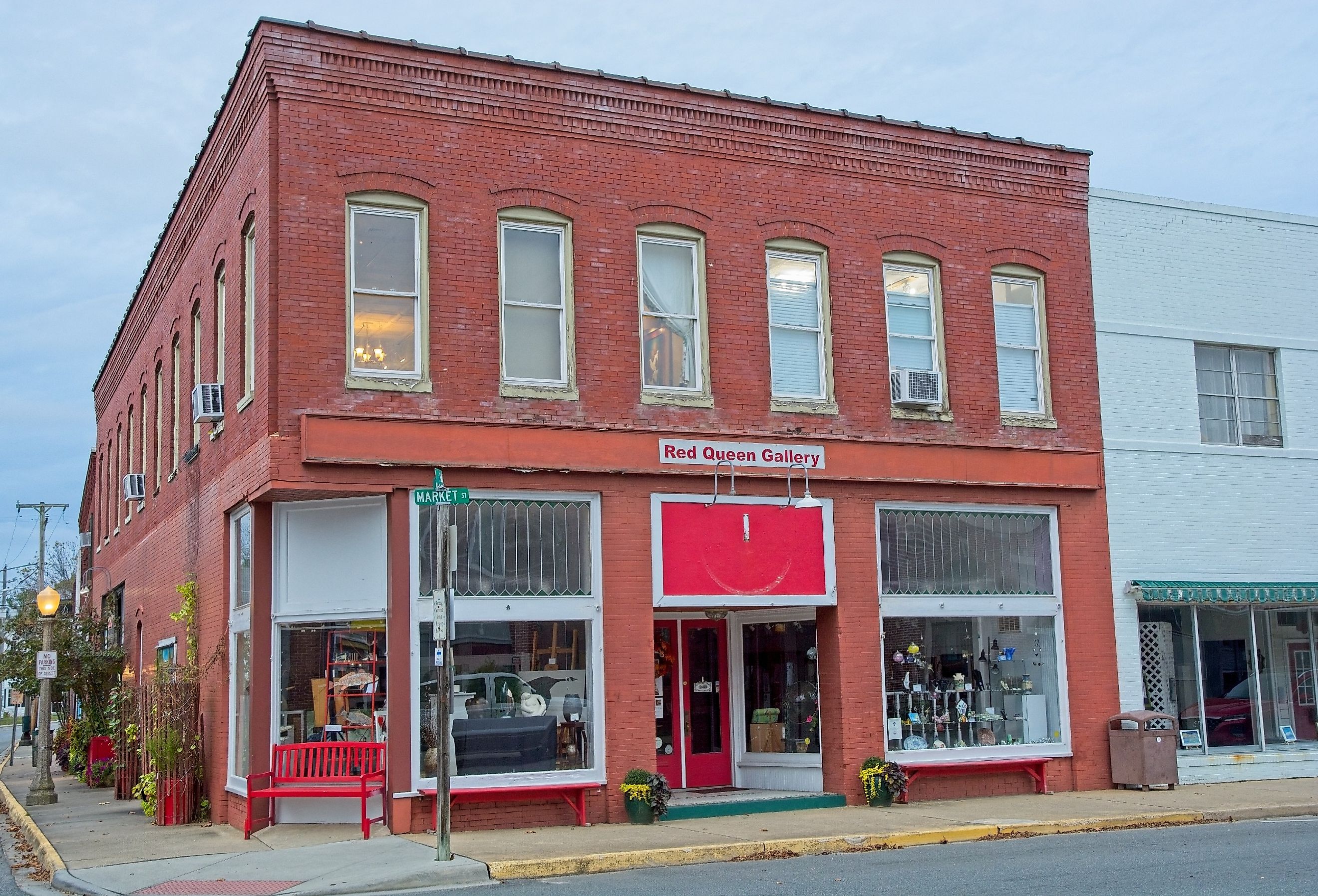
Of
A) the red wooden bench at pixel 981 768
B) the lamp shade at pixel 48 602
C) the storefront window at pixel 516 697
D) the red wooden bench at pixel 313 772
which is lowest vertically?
the red wooden bench at pixel 981 768

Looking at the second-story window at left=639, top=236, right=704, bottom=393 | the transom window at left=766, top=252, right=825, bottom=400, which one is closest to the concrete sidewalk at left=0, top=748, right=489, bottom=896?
the second-story window at left=639, top=236, right=704, bottom=393

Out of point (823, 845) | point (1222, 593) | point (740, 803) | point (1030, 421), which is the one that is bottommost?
point (823, 845)

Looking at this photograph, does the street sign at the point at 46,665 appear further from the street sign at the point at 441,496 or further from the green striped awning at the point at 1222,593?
the green striped awning at the point at 1222,593

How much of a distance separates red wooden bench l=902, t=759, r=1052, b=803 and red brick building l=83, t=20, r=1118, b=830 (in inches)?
5.2

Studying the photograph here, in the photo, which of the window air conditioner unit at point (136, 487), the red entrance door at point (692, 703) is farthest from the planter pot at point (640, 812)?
the window air conditioner unit at point (136, 487)

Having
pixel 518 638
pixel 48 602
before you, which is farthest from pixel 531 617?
pixel 48 602

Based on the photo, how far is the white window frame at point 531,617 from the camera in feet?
47.1

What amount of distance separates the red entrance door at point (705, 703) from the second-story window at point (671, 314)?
3175 mm

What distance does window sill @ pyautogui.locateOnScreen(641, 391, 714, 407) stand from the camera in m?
15.9

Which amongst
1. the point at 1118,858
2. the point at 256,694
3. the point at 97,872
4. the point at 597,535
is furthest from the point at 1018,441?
the point at 97,872

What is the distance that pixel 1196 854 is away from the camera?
1195 cm

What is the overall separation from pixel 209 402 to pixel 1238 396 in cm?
1439

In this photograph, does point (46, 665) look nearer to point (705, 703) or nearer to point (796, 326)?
point (705, 703)

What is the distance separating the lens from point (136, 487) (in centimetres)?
2402
